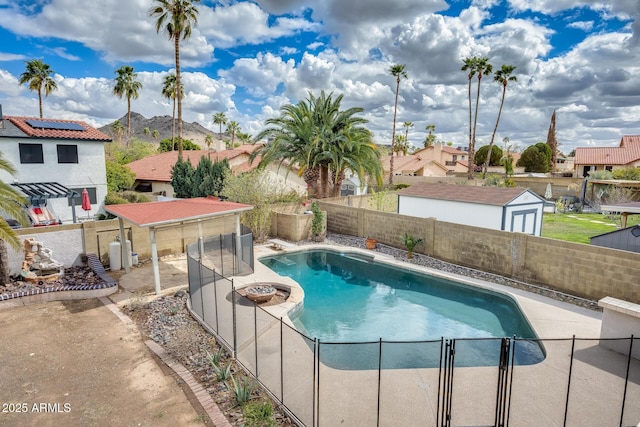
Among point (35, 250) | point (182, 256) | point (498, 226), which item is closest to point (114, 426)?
point (35, 250)

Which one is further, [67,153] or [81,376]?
[67,153]

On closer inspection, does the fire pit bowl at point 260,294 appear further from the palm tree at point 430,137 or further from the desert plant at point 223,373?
the palm tree at point 430,137

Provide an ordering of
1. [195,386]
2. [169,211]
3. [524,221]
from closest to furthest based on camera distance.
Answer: [195,386], [169,211], [524,221]

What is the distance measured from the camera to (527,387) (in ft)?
26.1

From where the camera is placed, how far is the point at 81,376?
8648 millimetres

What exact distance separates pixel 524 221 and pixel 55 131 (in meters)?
29.0

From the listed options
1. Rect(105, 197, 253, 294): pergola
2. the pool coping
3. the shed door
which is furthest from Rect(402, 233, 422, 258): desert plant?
Rect(105, 197, 253, 294): pergola

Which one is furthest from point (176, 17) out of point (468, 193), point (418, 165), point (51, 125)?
point (418, 165)

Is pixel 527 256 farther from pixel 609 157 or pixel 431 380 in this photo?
pixel 609 157

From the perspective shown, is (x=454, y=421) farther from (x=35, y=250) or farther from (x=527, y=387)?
(x=35, y=250)

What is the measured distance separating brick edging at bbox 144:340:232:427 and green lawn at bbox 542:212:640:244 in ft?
69.9

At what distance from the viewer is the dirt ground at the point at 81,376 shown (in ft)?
23.9

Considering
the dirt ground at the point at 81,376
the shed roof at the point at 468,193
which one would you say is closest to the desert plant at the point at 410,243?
the shed roof at the point at 468,193

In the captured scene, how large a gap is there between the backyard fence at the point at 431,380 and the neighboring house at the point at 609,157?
51.6 m
